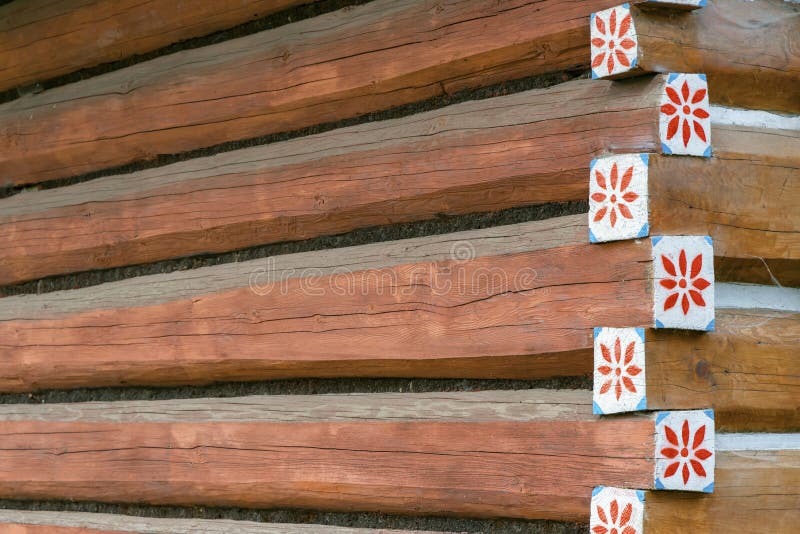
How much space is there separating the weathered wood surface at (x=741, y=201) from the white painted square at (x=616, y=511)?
0.67 m

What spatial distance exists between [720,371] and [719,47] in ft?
2.98

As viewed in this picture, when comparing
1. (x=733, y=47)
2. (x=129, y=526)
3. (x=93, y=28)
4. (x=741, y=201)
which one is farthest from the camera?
(x=93, y=28)

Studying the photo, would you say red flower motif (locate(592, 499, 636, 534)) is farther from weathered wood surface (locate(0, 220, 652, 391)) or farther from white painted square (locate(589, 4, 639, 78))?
white painted square (locate(589, 4, 639, 78))

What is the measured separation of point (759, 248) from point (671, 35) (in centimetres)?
63

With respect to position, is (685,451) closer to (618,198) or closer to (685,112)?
(618,198)

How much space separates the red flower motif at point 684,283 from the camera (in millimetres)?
2885

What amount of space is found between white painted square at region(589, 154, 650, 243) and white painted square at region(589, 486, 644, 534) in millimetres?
653

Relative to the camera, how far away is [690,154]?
301cm

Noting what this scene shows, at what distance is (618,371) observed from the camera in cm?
290

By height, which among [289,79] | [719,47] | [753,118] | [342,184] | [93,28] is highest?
[93,28]

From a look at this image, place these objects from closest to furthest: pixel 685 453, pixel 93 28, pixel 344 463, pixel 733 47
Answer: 1. pixel 685 453
2. pixel 733 47
3. pixel 344 463
4. pixel 93 28

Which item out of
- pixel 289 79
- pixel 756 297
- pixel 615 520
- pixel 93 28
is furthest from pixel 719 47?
pixel 93 28

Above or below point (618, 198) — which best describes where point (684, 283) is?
below

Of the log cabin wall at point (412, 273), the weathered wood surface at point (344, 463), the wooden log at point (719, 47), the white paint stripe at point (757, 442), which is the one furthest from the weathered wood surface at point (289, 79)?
the white paint stripe at point (757, 442)
